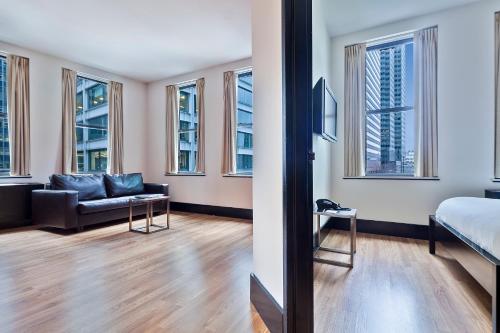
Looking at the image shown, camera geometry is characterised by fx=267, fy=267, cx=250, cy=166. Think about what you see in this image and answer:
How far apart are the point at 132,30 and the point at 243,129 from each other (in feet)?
7.78

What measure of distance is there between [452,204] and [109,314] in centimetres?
293

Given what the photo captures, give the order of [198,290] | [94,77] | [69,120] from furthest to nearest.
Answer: [94,77] → [69,120] → [198,290]

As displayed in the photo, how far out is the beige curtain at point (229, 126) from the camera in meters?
5.00

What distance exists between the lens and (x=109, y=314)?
172cm

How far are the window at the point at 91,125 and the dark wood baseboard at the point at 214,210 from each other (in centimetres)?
173

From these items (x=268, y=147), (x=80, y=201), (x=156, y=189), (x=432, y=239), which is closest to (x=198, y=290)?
(x=268, y=147)

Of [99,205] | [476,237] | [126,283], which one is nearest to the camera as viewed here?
[476,237]

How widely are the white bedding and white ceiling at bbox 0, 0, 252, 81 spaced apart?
3034mm

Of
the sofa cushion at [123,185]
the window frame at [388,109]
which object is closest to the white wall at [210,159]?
the sofa cushion at [123,185]

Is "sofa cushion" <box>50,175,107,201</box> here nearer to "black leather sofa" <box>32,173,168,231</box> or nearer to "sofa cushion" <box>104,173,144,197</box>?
"black leather sofa" <box>32,173,168,231</box>

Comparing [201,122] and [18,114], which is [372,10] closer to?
[201,122]

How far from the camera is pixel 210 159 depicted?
5316 mm

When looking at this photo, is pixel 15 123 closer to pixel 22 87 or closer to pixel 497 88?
pixel 22 87

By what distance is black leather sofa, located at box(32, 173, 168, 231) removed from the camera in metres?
3.80
